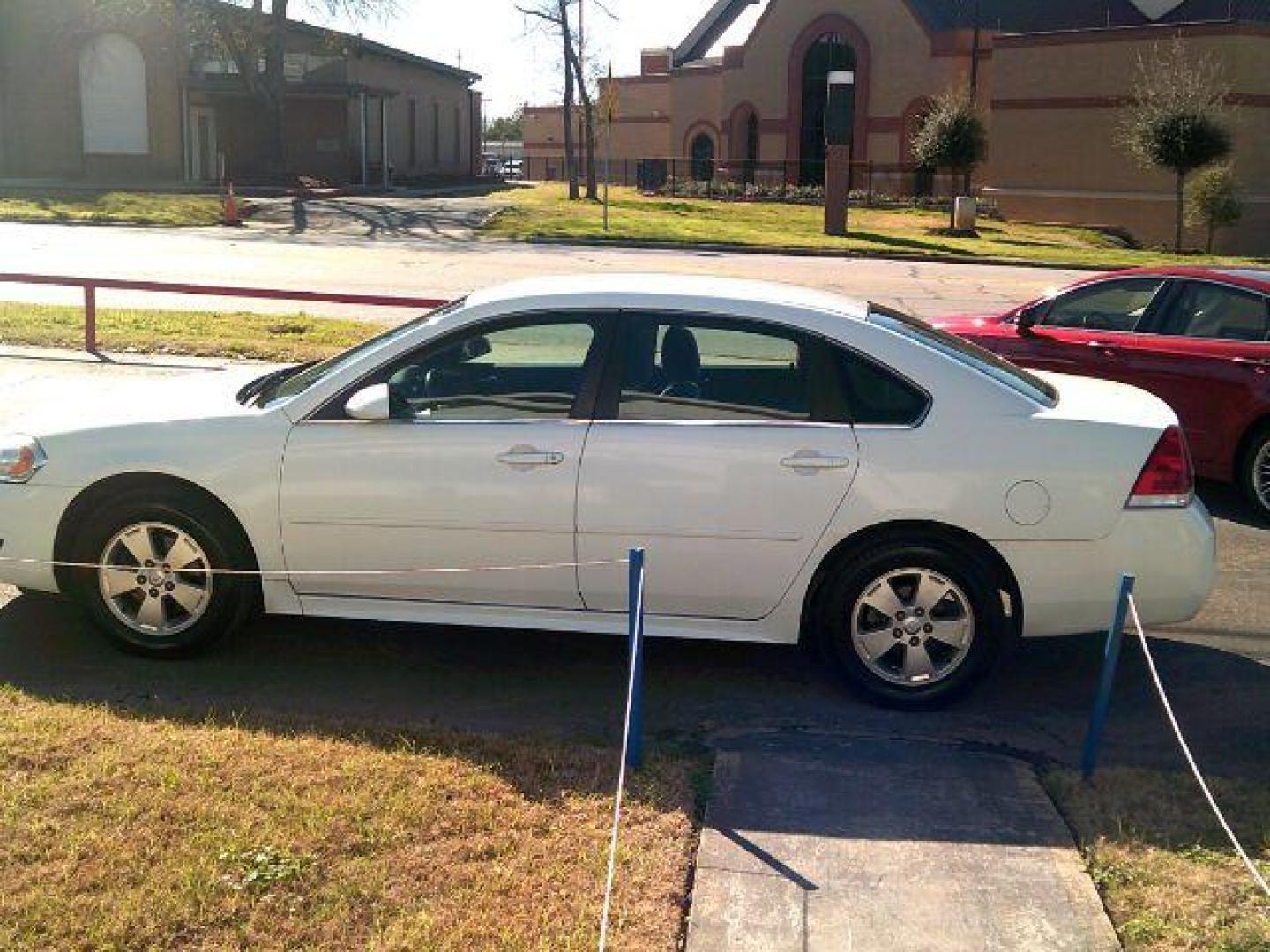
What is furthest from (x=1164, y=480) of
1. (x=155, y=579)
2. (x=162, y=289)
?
(x=162, y=289)

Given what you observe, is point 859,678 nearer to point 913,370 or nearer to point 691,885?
point 913,370

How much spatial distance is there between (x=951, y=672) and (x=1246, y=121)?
3984 cm

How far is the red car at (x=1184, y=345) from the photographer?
327 inches

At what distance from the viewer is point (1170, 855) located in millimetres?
4051

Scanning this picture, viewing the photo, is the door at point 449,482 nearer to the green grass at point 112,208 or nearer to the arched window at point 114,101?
the green grass at point 112,208

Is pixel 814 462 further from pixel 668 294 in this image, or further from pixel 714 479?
pixel 668 294

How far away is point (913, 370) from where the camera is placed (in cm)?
519

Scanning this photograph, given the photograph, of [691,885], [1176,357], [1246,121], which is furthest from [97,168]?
[691,885]

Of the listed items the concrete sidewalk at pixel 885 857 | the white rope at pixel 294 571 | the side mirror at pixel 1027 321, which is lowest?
the concrete sidewalk at pixel 885 857

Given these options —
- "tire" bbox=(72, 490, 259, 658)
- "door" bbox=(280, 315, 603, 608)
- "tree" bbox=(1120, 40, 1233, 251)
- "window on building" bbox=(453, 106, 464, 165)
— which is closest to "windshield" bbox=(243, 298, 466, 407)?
"door" bbox=(280, 315, 603, 608)

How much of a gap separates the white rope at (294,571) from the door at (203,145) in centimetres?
4630

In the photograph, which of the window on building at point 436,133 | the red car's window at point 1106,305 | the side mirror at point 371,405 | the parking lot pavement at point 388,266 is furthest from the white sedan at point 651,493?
the window on building at point 436,133

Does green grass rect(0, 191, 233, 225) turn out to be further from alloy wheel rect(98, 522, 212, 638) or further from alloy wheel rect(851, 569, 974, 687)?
alloy wheel rect(851, 569, 974, 687)

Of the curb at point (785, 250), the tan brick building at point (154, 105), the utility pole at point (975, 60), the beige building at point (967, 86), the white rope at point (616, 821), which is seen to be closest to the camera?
the white rope at point (616, 821)
